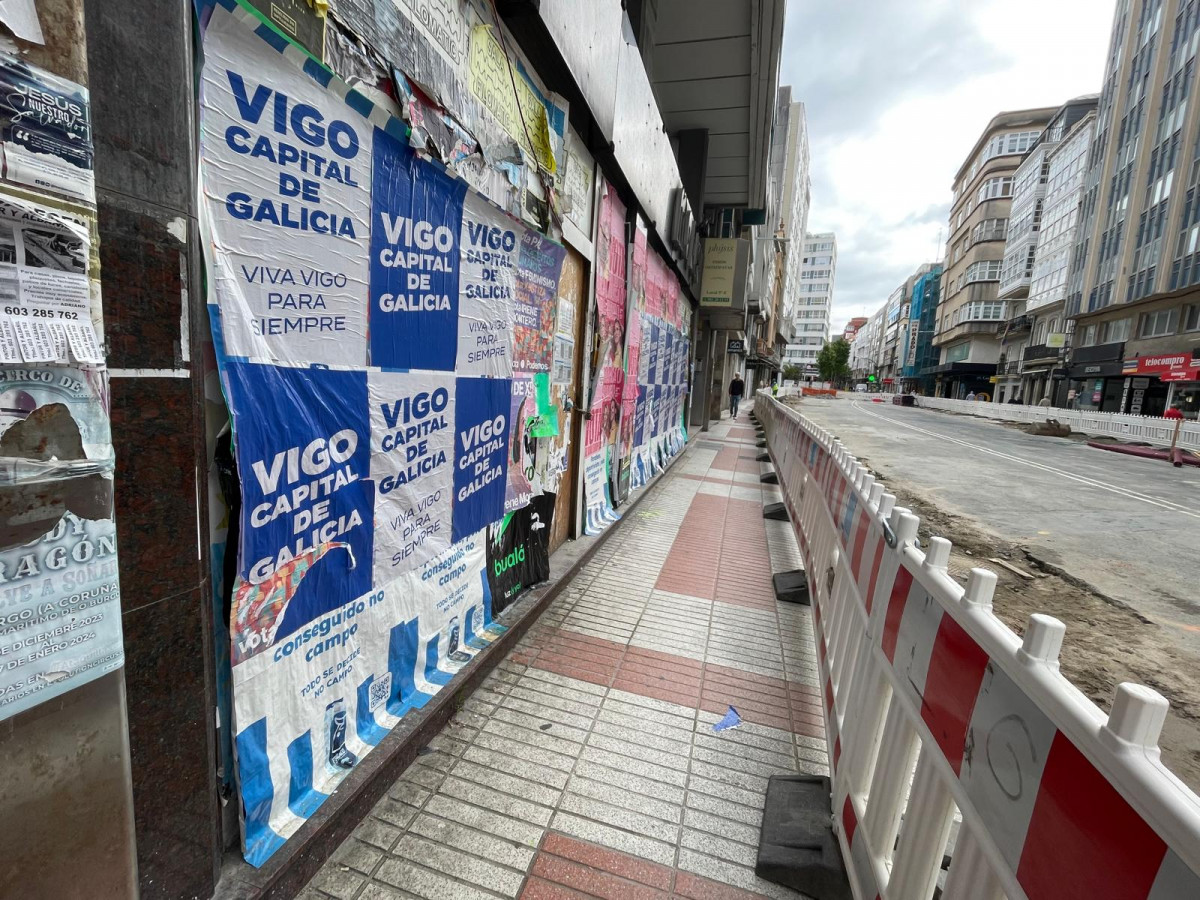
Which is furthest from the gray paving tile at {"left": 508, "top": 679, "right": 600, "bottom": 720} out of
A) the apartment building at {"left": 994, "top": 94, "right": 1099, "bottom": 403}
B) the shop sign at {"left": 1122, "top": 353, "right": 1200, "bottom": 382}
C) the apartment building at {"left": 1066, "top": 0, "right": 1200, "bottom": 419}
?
the apartment building at {"left": 994, "top": 94, "right": 1099, "bottom": 403}

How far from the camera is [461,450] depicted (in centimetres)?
294

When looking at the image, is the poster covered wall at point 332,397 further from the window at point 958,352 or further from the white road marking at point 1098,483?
the window at point 958,352

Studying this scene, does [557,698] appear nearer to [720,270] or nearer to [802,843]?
[802,843]

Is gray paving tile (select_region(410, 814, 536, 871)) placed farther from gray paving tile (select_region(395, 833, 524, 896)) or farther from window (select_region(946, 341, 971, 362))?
window (select_region(946, 341, 971, 362))

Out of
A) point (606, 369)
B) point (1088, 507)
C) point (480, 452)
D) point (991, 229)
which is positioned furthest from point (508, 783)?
point (991, 229)

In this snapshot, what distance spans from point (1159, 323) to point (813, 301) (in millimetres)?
92884

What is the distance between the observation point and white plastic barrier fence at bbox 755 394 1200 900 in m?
0.83

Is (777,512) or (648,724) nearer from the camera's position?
(648,724)

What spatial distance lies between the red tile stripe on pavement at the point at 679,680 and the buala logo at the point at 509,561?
48 centimetres

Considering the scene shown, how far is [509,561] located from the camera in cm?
364

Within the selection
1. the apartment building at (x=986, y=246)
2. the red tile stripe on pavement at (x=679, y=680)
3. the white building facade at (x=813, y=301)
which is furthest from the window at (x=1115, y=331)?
the white building facade at (x=813, y=301)

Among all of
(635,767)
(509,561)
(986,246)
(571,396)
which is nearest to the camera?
(635,767)

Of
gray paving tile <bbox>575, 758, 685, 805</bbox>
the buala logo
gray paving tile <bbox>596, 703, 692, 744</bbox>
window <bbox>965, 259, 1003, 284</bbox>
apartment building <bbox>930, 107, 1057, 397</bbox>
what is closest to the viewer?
gray paving tile <bbox>575, 758, 685, 805</bbox>

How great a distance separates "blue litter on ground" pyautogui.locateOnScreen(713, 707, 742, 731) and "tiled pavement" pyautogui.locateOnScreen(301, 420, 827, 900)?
0.14ft
